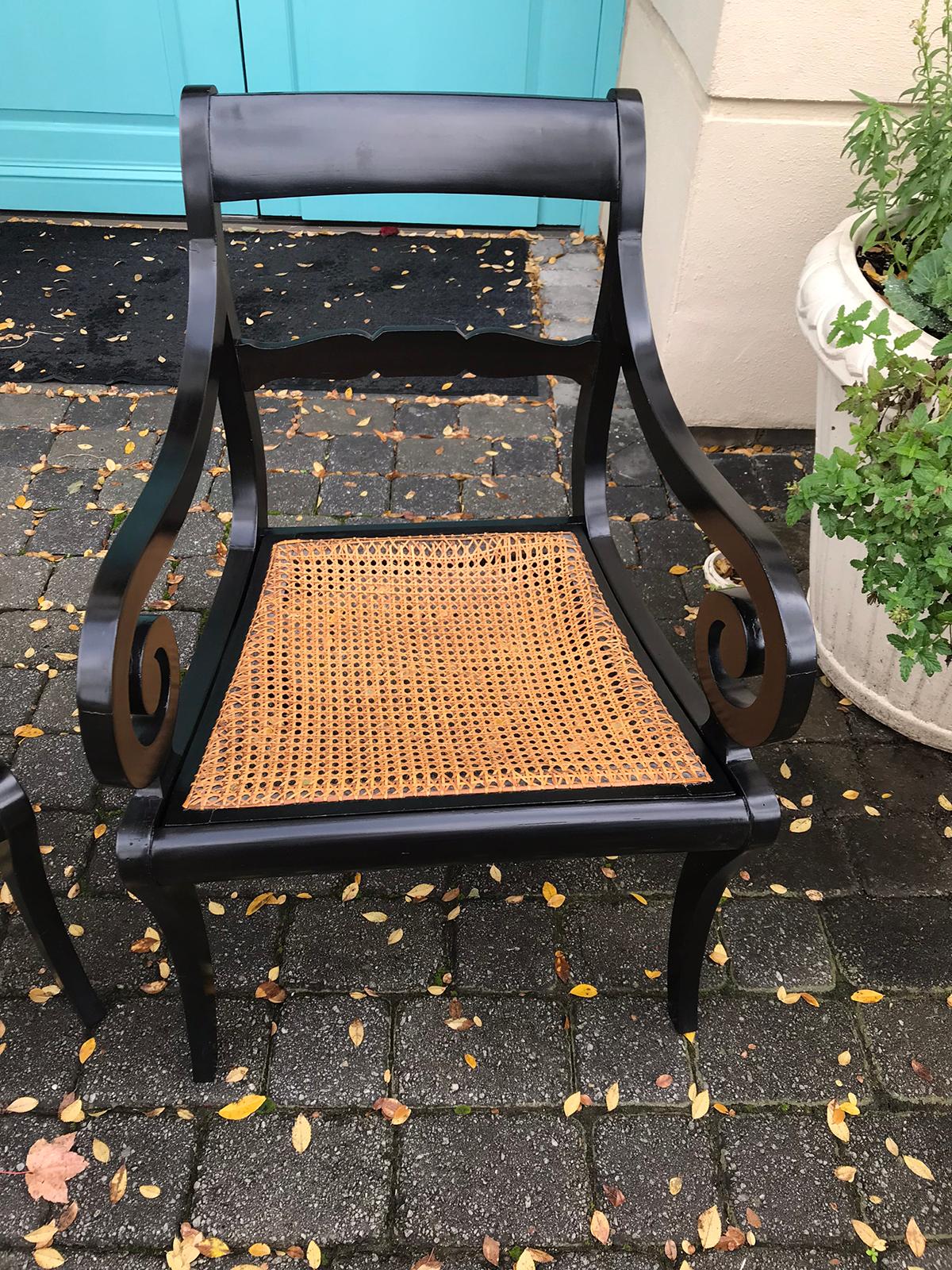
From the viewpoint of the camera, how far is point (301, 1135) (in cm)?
146

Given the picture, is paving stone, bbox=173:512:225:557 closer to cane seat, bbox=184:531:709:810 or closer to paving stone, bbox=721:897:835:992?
cane seat, bbox=184:531:709:810

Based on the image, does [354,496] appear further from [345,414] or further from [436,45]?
[436,45]

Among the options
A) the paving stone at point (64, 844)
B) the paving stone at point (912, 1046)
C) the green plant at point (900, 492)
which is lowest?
the paving stone at point (912, 1046)

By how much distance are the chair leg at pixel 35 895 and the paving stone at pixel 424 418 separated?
1.86 meters

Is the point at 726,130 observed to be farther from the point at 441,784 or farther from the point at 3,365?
the point at 3,365

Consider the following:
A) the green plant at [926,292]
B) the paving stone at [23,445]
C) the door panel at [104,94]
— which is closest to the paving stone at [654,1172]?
the green plant at [926,292]

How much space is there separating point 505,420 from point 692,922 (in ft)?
6.28

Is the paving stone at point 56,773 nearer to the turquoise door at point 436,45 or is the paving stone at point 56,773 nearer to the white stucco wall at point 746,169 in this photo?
the white stucco wall at point 746,169

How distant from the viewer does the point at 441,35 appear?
336cm

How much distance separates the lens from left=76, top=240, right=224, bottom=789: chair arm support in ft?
3.39

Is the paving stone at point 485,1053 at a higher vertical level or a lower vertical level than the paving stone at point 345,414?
lower

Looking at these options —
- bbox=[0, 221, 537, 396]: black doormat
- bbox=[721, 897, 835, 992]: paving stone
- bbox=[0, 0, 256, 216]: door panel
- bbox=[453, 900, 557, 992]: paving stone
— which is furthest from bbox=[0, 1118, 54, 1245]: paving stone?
bbox=[0, 0, 256, 216]: door panel

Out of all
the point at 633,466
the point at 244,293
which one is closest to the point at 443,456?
the point at 633,466

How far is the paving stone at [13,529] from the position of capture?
8.17 ft
